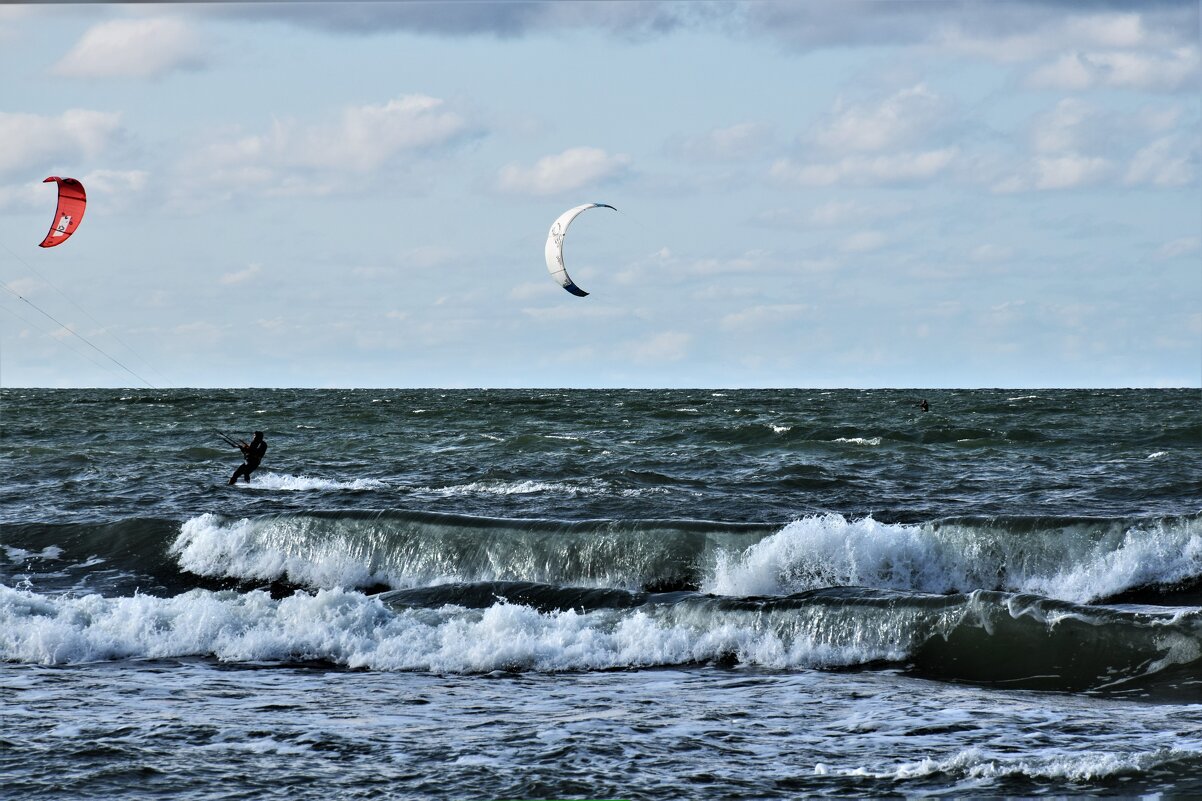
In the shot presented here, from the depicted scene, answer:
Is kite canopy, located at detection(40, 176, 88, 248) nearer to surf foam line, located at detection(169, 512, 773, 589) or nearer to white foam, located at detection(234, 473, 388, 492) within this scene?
white foam, located at detection(234, 473, 388, 492)

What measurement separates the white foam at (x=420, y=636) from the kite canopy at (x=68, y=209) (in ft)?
40.9

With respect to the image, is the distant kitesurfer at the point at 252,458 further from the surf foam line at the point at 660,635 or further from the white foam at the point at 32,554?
the surf foam line at the point at 660,635

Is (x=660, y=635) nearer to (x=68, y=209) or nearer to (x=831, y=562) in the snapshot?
(x=831, y=562)

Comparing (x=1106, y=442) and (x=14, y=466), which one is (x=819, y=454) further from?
(x=14, y=466)

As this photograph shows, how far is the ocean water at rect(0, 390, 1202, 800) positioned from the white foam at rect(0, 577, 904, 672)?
4cm

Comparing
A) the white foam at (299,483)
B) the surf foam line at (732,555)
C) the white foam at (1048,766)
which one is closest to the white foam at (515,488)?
the white foam at (299,483)

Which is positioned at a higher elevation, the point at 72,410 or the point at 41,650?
the point at 72,410

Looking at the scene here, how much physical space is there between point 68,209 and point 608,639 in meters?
16.9

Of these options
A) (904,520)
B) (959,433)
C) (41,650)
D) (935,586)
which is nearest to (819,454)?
(959,433)

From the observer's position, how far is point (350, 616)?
12.3 metres

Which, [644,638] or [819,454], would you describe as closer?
[644,638]

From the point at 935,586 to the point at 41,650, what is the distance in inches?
414

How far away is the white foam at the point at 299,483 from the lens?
956 inches

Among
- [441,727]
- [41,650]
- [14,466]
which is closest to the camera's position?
[441,727]
